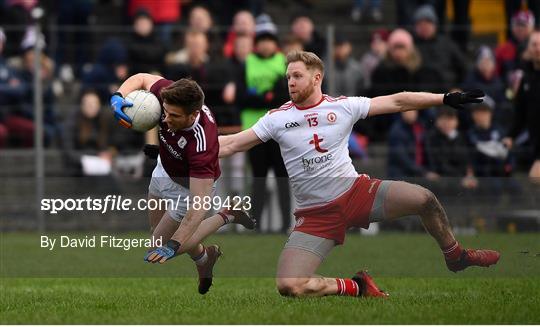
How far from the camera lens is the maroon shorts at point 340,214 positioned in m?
10.4

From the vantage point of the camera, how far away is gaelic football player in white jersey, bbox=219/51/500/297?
10.4 metres

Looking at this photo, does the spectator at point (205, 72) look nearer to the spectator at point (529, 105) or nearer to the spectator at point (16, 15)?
the spectator at point (16, 15)

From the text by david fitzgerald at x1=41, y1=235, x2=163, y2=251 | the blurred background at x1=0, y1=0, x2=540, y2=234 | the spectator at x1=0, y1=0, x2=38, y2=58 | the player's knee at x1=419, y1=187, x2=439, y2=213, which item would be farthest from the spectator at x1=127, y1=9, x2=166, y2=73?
the player's knee at x1=419, y1=187, x2=439, y2=213

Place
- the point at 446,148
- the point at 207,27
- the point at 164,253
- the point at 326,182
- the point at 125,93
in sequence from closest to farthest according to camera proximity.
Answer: the point at 164,253 → the point at 125,93 → the point at 326,182 → the point at 446,148 → the point at 207,27

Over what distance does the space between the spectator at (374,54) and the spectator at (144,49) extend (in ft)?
8.66

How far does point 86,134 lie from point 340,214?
23.1ft

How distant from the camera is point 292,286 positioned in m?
10.1

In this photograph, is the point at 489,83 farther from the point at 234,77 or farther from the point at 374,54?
the point at 234,77

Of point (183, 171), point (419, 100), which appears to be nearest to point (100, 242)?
point (183, 171)

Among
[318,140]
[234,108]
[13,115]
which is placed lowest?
[13,115]

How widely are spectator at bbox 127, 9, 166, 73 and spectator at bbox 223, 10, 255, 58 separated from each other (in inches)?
32.1

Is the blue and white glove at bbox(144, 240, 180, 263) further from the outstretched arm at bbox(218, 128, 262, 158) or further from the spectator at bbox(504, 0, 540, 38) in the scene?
the spectator at bbox(504, 0, 540, 38)

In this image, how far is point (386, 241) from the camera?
1332 centimetres

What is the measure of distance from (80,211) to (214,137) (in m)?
1.41
